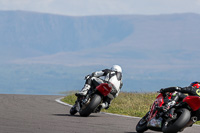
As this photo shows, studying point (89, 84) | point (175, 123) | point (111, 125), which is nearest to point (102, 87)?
point (89, 84)

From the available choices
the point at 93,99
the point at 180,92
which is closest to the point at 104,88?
the point at 93,99

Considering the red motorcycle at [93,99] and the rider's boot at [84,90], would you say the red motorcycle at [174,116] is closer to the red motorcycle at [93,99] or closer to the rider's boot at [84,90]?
the red motorcycle at [93,99]

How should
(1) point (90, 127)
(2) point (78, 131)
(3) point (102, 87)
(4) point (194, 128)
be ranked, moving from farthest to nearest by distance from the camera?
(3) point (102, 87) < (4) point (194, 128) < (1) point (90, 127) < (2) point (78, 131)

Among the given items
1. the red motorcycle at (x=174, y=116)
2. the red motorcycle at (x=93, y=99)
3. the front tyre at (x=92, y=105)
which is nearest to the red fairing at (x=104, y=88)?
the red motorcycle at (x=93, y=99)

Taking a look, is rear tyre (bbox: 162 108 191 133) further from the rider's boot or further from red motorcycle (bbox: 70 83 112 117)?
the rider's boot

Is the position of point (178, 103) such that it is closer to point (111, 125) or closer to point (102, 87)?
point (111, 125)

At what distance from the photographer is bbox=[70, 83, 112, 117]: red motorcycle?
47.3ft

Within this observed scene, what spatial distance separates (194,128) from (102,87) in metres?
3.23

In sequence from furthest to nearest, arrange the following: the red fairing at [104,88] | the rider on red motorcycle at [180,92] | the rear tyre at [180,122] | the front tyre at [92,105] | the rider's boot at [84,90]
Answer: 1. the rider's boot at [84,90]
2. the red fairing at [104,88]
3. the front tyre at [92,105]
4. the rider on red motorcycle at [180,92]
5. the rear tyre at [180,122]

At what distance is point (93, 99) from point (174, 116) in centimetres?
504

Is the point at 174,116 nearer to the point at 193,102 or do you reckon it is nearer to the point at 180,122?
the point at 180,122

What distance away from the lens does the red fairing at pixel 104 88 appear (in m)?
14.5

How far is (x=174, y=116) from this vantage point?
380 inches

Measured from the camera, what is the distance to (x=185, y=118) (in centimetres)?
942
